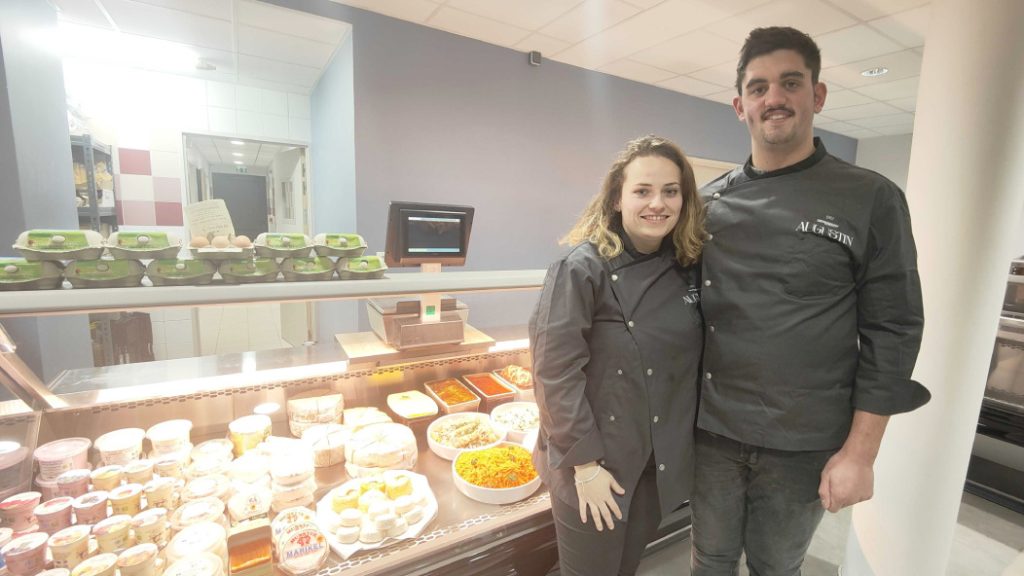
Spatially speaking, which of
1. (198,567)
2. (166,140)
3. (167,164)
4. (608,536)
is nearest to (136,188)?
(167,164)

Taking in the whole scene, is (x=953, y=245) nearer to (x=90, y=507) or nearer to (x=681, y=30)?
(x=681, y=30)

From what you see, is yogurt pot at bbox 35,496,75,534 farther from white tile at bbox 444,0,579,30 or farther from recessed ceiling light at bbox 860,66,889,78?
recessed ceiling light at bbox 860,66,889,78

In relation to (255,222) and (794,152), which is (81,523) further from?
(255,222)

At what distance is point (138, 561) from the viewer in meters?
1.21

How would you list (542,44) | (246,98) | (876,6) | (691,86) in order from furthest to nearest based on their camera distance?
(691,86) < (246,98) < (542,44) < (876,6)

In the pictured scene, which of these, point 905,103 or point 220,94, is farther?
point 905,103

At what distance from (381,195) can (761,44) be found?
3.01 m

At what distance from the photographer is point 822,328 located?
4.15 ft

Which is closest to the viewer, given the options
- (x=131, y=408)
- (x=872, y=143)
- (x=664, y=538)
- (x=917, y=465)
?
(x=131, y=408)

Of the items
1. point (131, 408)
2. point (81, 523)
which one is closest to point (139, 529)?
point (81, 523)

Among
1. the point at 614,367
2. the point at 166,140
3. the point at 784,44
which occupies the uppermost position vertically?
the point at 166,140

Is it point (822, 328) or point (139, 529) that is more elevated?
point (822, 328)

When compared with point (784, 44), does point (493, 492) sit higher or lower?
lower

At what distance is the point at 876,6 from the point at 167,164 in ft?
20.4
